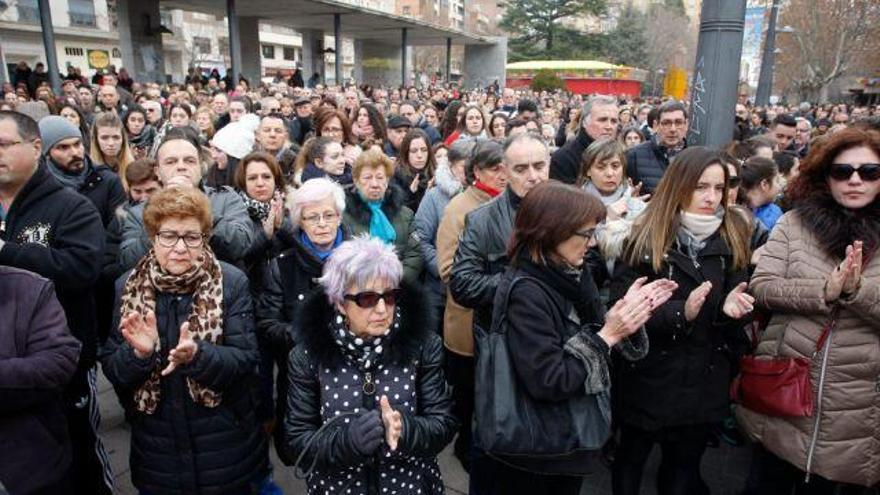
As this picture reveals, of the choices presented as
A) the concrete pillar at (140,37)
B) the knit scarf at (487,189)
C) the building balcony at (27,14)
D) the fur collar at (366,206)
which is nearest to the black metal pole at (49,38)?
the concrete pillar at (140,37)

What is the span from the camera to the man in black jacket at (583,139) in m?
4.93

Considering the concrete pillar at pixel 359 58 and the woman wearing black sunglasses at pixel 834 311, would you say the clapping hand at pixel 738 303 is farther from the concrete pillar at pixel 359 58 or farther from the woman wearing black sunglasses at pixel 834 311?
the concrete pillar at pixel 359 58

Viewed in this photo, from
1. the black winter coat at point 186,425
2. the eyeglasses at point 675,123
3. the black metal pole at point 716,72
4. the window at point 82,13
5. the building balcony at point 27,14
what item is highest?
the window at point 82,13

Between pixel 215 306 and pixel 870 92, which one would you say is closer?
pixel 215 306

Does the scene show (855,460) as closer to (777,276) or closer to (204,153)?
(777,276)

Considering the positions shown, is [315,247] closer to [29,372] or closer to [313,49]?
[29,372]

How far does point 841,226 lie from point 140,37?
20585 mm

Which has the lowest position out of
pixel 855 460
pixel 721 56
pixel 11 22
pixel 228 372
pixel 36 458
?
pixel 855 460

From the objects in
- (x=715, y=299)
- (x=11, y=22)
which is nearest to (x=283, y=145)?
(x=715, y=299)

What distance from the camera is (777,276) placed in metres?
2.80

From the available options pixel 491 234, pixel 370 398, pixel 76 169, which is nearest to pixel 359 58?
pixel 76 169

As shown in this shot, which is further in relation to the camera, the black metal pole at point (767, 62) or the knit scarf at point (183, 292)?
the black metal pole at point (767, 62)

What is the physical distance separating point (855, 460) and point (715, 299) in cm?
92

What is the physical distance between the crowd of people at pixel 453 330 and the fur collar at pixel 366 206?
16 cm
